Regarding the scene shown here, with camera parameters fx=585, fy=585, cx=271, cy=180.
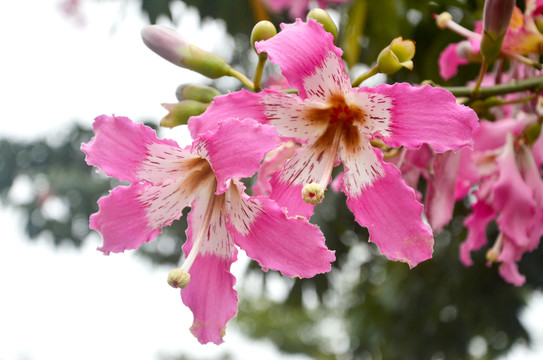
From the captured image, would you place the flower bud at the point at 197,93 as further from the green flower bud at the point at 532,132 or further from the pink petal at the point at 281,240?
the green flower bud at the point at 532,132

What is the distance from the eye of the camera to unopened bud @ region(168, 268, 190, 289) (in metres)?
0.92

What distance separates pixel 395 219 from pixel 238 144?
28 centimetres

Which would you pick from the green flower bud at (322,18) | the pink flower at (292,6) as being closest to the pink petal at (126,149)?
the green flower bud at (322,18)

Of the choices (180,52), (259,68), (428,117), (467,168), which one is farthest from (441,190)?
(180,52)

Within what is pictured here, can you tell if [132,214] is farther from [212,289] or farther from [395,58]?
[395,58]

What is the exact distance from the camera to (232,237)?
104 centimetres

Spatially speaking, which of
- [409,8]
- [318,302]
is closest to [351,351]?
[318,302]

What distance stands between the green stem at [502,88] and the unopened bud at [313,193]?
36 centimetres

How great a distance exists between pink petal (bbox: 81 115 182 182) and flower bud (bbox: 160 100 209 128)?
5 cm

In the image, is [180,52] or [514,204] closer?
[180,52]

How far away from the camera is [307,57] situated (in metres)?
0.95

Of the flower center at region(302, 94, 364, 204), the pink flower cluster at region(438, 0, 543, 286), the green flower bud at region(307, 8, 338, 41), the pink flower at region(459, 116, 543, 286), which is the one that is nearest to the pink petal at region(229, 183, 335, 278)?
the flower center at region(302, 94, 364, 204)

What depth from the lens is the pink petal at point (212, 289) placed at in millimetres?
1025

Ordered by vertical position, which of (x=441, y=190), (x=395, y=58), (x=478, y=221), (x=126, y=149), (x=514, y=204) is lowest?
(x=478, y=221)
